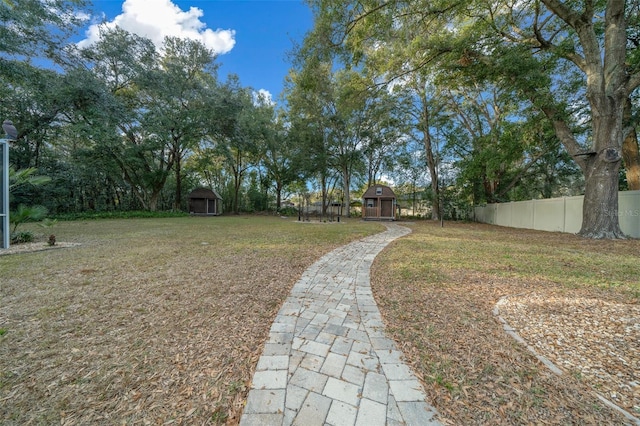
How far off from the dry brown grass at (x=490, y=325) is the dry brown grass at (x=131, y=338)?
1.27 meters

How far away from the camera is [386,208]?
18391mm

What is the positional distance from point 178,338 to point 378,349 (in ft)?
5.30

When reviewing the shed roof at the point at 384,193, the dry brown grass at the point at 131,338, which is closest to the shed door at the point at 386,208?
the shed roof at the point at 384,193

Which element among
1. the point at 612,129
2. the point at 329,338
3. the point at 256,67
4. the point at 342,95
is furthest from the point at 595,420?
the point at 256,67

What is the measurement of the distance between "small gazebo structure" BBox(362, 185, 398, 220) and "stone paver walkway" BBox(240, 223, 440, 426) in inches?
617

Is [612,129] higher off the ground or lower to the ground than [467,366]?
higher

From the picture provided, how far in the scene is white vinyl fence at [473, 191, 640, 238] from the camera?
23.7ft

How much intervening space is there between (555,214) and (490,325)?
427 inches

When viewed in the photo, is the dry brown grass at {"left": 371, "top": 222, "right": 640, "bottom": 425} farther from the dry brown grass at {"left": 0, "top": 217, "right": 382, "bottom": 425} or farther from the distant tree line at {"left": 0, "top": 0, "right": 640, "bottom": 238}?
the distant tree line at {"left": 0, "top": 0, "right": 640, "bottom": 238}

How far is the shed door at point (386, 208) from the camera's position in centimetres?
1818

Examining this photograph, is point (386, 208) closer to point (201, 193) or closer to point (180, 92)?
point (201, 193)

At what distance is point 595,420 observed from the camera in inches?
48.4

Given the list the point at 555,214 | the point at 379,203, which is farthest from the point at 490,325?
the point at 379,203

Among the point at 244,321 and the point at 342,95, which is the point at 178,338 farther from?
the point at 342,95
